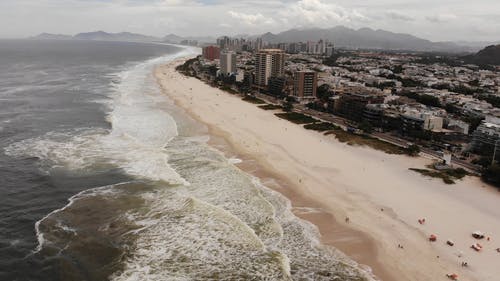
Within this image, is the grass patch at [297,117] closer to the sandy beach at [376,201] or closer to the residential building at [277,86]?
Result: the sandy beach at [376,201]

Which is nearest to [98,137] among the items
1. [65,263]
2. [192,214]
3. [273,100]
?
[192,214]

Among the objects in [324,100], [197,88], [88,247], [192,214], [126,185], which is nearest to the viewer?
[88,247]

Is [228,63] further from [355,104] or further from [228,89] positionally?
[355,104]

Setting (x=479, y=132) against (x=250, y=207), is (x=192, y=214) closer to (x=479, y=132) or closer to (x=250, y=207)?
(x=250, y=207)

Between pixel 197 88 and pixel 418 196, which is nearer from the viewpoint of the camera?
pixel 418 196

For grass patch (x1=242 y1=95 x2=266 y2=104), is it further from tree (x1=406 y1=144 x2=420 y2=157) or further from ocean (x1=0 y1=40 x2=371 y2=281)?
tree (x1=406 y1=144 x2=420 y2=157)

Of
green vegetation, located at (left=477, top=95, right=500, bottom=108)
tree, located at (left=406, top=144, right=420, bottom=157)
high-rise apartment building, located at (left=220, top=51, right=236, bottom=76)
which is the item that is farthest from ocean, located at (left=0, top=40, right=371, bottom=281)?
high-rise apartment building, located at (left=220, top=51, right=236, bottom=76)

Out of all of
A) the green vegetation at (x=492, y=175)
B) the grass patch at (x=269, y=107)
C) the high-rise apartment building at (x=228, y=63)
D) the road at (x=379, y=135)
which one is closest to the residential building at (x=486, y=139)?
the road at (x=379, y=135)
